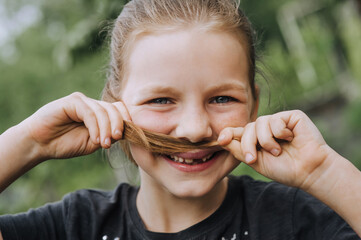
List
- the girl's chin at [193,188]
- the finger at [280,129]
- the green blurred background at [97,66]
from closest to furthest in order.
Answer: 1. the finger at [280,129]
2. the girl's chin at [193,188]
3. the green blurred background at [97,66]

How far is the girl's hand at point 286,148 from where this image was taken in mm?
1837

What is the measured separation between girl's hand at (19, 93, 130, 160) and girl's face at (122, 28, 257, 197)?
147 millimetres

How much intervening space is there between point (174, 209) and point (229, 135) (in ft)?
2.12

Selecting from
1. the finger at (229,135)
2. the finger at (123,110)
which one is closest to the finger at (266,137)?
the finger at (229,135)

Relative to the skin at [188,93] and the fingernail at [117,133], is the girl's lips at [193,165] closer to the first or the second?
the skin at [188,93]

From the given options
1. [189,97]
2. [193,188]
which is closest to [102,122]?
[189,97]

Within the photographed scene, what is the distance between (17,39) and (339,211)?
12.7 m

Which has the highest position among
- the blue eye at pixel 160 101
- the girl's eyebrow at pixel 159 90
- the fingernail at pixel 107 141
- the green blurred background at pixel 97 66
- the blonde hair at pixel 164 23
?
the blonde hair at pixel 164 23

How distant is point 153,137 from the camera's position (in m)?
1.99

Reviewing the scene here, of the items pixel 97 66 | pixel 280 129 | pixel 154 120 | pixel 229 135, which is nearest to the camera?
pixel 280 129

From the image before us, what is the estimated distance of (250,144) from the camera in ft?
6.17

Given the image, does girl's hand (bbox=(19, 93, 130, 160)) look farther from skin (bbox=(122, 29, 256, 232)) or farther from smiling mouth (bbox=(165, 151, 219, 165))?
smiling mouth (bbox=(165, 151, 219, 165))

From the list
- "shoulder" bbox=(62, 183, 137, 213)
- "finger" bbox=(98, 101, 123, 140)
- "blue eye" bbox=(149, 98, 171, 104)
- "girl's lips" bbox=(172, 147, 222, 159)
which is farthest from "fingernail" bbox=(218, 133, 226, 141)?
"shoulder" bbox=(62, 183, 137, 213)

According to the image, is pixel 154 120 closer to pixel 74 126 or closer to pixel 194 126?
pixel 194 126
